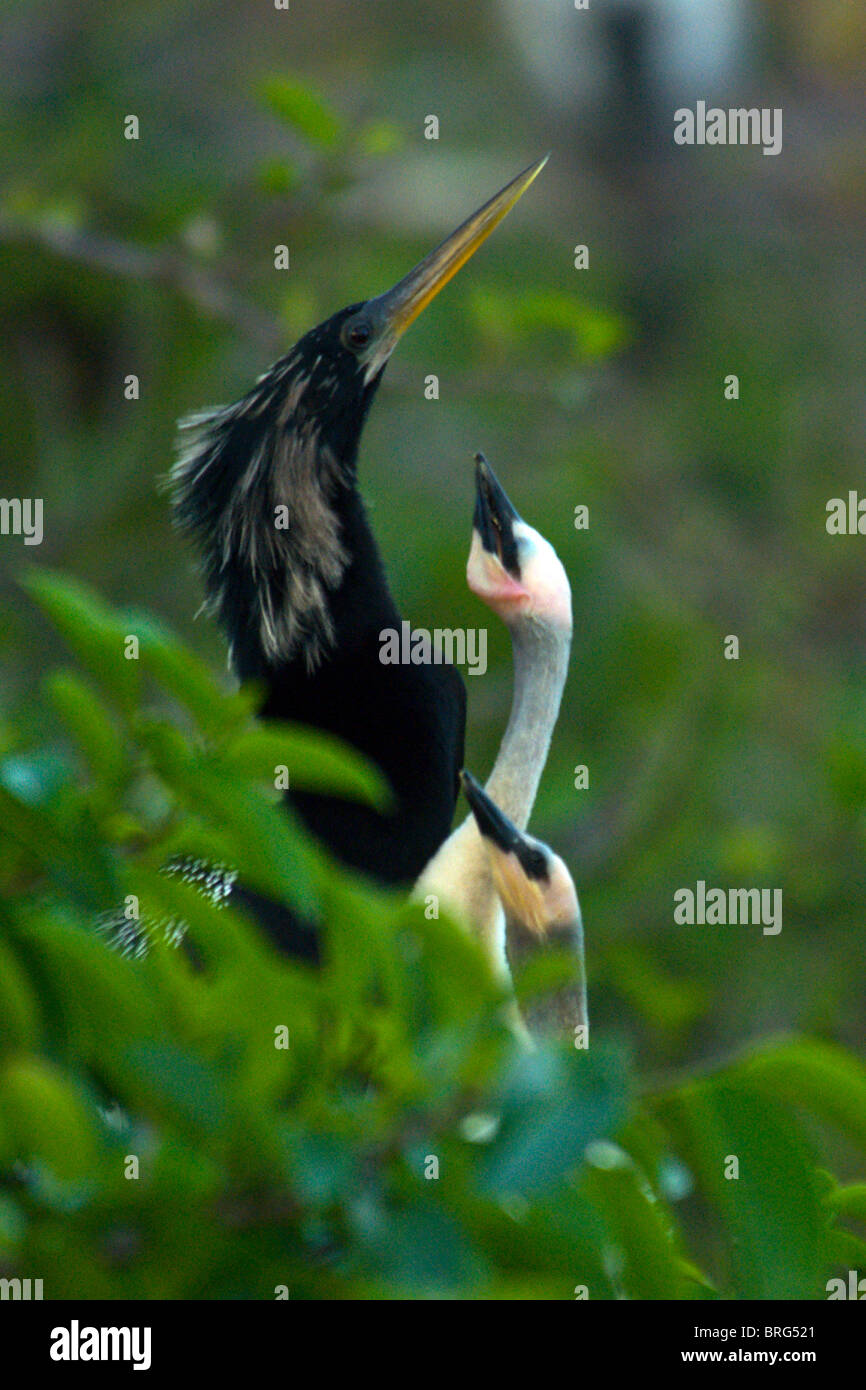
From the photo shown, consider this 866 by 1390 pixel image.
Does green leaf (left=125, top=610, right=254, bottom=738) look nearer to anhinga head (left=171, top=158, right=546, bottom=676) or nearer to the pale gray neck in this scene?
the pale gray neck

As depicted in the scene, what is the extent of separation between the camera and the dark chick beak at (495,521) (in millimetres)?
1577

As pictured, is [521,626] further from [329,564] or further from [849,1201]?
[849,1201]

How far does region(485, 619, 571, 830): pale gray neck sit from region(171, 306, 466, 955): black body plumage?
179 mm

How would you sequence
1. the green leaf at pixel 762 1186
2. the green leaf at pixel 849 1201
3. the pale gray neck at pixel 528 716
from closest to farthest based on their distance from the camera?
1. the green leaf at pixel 762 1186
2. the green leaf at pixel 849 1201
3. the pale gray neck at pixel 528 716

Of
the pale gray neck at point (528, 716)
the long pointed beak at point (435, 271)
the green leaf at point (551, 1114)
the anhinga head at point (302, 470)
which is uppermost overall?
the long pointed beak at point (435, 271)

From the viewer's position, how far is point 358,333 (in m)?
1.82

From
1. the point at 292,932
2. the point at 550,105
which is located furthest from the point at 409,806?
the point at 550,105

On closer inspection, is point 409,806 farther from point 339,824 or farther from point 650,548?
point 650,548

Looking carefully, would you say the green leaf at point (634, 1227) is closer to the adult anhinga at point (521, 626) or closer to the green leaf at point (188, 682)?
the green leaf at point (188, 682)

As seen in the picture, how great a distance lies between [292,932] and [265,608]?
1.16 feet

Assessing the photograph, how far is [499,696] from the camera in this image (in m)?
3.18

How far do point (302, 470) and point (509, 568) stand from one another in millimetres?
322

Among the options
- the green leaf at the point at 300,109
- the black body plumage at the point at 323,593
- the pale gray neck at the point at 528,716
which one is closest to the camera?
the pale gray neck at the point at 528,716

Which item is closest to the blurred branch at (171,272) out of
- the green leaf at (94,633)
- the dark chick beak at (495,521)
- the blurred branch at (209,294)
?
the blurred branch at (209,294)
